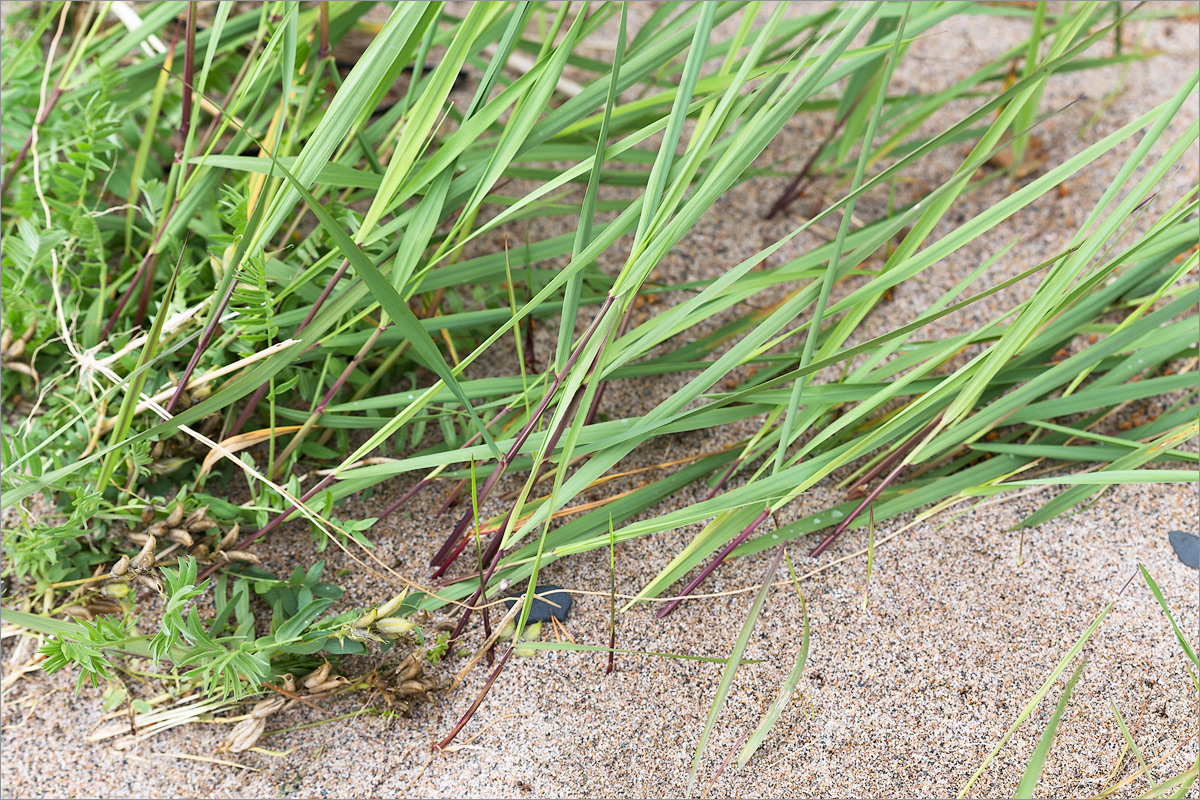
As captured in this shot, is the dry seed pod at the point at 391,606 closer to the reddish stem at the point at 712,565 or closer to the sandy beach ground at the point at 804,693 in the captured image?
the sandy beach ground at the point at 804,693

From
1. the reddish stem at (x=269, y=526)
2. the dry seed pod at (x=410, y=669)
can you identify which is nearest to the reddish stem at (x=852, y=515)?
the dry seed pod at (x=410, y=669)

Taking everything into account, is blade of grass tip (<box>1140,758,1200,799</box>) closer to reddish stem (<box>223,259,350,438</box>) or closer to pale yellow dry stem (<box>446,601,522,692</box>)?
pale yellow dry stem (<box>446,601,522,692</box>)

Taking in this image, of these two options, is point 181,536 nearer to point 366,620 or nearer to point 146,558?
point 146,558

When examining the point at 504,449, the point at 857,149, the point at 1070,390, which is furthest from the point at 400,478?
the point at 857,149

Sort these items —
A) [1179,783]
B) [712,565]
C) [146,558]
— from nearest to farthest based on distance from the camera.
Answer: [1179,783], [146,558], [712,565]

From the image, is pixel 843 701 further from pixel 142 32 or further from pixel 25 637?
pixel 142 32

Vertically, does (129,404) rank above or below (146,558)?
above

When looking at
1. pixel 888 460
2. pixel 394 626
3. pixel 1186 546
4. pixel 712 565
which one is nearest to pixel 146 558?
pixel 394 626
